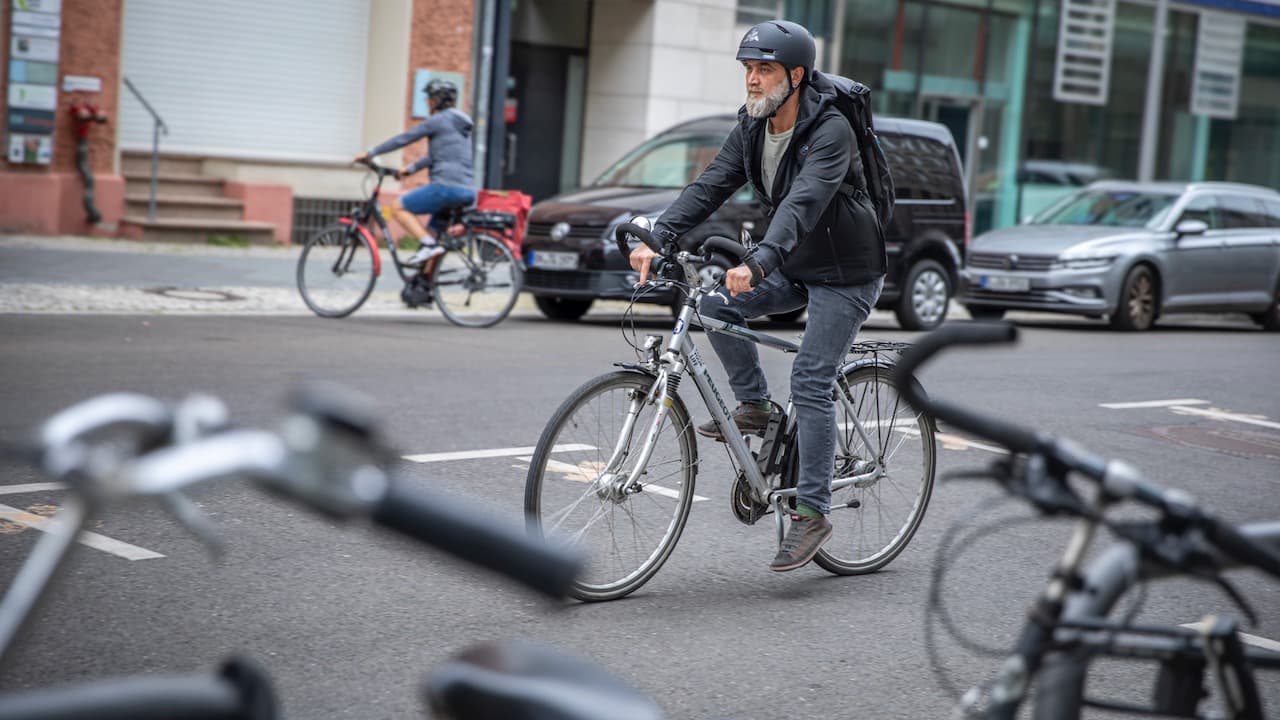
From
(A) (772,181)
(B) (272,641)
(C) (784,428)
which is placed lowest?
(B) (272,641)

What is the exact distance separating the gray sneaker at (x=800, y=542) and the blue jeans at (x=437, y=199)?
8.71 metres

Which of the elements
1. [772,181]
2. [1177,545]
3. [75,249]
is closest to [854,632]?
[772,181]

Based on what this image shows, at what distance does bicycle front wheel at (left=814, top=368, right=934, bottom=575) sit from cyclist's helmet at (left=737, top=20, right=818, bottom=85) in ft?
3.65

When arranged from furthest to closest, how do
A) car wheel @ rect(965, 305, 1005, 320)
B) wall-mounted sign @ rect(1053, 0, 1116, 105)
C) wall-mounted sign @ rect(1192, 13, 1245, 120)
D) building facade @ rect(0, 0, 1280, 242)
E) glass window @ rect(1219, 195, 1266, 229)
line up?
1. wall-mounted sign @ rect(1192, 13, 1245, 120)
2. wall-mounted sign @ rect(1053, 0, 1116, 105)
3. building facade @ rect(0, 0, 1280, 242)
4. glass window @ rect(1219, 195, 1266, 229)
5. car wheel @ rect(965, 305, 1005, 320)

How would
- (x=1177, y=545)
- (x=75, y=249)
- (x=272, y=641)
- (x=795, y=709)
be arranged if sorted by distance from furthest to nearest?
(x=75, y=249) → (x=272, y=641) → (x=795, y=709) → (x=1177, y=545)

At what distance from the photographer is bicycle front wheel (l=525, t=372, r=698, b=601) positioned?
488 cm

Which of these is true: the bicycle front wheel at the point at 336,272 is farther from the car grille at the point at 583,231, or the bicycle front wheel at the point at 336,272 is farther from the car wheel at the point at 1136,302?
the car wheel at the point at 1136,302

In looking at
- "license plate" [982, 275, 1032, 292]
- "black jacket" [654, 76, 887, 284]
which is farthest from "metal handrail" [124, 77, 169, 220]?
"black jacket" [654, 76, 887, 284]

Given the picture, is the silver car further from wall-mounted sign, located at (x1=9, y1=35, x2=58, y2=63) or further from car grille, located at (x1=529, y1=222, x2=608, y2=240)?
wall-mounted sign, located at (x1=9, y1=35, x2=58, y2=63)

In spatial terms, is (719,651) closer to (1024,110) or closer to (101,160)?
(101,160)

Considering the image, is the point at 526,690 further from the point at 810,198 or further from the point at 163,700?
the point at 810,198

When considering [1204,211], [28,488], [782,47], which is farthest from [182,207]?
[782,47]

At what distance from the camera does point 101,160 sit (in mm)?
18141

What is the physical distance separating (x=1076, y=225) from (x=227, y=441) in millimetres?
17068
